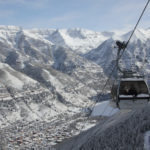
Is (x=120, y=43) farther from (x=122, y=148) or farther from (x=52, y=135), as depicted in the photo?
(x=52, y=135)

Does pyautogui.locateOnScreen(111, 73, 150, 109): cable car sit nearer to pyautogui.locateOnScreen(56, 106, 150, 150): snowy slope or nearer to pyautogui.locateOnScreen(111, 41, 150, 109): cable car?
pyautogui.locateOnScreen(111, 41, 150, 109): cable car

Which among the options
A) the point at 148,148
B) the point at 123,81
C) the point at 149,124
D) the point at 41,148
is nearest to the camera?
the point at 148,148

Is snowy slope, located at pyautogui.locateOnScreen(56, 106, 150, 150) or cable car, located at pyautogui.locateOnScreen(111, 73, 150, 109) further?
snowy slope, located at pyautogui.locateOnScreen(56, 106, 150, 150)

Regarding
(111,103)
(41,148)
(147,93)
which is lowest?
(41,148)

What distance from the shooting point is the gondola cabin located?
24.7m

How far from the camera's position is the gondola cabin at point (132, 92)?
24.7 meters

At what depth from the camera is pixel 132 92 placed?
2519cm

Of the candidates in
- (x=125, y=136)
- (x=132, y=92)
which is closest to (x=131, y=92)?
(x=132, y=92)

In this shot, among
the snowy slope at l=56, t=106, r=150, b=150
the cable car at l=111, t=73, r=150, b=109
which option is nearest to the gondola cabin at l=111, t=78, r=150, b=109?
the cable car at l=111, t=73, r=150, b=109

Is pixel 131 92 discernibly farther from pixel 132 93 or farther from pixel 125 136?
pixel 125 136

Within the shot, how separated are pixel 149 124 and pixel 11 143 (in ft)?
508

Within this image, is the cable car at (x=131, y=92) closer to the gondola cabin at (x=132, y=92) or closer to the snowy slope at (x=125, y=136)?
the gondola cabin at (x=132, y=92)

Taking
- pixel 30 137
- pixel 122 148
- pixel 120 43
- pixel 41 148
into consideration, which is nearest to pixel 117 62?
pixel 120 43

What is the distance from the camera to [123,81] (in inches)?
984
